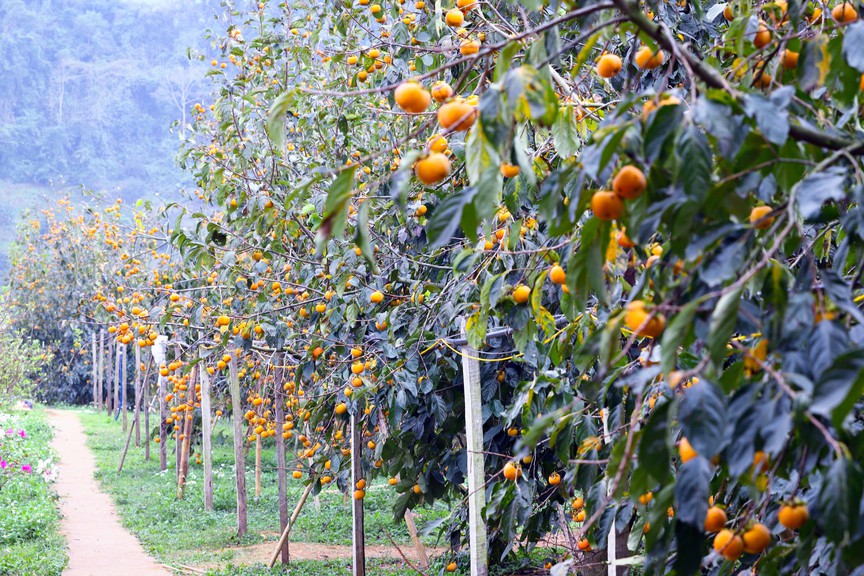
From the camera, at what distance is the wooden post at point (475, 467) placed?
312 cm

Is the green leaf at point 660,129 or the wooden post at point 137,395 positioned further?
the wooden post at point 137,395

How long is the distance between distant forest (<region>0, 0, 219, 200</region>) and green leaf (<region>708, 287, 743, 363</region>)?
4819 cm

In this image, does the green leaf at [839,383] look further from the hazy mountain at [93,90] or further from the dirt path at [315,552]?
the hazy mountain at [93,90]

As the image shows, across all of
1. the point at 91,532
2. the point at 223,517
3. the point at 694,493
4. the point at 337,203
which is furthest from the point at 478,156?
the point at 223,517

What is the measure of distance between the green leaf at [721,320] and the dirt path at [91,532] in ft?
20.5

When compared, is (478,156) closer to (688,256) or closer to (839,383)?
(688,256)

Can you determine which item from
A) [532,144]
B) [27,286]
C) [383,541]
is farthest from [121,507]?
[27,286]

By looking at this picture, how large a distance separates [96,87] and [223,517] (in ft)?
168

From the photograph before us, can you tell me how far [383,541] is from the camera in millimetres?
7617

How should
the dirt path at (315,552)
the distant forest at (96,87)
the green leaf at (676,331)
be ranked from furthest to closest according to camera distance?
the distant forest at (96,87), the dirt path at (315,552), the green leaf at (676,331)

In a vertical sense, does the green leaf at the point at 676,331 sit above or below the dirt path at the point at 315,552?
above

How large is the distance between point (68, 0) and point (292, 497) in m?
57.6

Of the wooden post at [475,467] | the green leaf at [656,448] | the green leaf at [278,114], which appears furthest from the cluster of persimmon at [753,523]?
the wooden post at [475,467]

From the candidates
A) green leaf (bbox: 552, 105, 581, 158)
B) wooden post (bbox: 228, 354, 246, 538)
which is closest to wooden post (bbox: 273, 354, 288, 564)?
wooden post (bbox: 228, 354, 246, 538)
